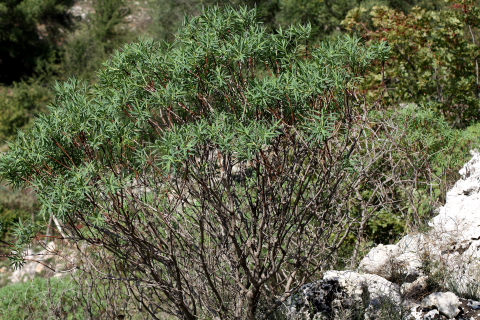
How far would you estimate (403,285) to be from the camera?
4582mm

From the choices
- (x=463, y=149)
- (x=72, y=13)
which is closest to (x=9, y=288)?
(x=463, y=149)

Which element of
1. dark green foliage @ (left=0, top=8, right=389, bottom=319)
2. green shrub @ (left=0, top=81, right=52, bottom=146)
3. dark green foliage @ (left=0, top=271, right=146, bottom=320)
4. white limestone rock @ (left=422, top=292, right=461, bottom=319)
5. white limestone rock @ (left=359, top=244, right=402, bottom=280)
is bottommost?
green shrub @ (left=0, top=81, right=52, bottom=146)

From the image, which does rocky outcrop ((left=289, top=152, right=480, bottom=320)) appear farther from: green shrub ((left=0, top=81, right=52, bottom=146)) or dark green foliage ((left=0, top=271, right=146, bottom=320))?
green shrub ((left=0, top=81, right=52, bottom=146))

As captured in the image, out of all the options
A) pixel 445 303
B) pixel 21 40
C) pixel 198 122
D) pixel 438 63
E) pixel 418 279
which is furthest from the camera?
pixel 21 40

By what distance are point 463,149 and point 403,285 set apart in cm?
301

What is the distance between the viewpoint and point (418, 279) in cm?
462

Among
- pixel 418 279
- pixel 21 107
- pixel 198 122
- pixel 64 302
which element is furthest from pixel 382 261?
pixel 21 107

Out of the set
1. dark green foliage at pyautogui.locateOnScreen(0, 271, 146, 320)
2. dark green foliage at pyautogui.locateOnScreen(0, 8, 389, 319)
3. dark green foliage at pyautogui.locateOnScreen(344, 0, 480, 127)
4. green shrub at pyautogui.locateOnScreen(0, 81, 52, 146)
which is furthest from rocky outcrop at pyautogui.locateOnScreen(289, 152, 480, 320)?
green shrub at pyautogui.locateOnScreen(0, 81, 52, 146)

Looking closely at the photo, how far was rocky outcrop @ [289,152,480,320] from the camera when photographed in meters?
4.19

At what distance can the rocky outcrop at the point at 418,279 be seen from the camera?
4.19m

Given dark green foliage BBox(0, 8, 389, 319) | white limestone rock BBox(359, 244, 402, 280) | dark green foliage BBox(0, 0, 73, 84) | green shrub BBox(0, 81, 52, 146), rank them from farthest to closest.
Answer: dark green foliage BBox(0, 0, 73, 84)
green shrub BBox(0, 81, 52, 146)
white limestone rock BBox(359, 244, 402, 280)
dark green foliage BBox(0, 8, 389, 319)

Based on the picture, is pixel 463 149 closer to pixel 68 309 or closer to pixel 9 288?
pixel 68 309

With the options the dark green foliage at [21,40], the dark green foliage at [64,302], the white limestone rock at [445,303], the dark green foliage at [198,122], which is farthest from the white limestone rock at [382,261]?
Result: the dark green foliage at [21,40]

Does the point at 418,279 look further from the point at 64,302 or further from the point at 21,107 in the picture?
the point at 21,107
